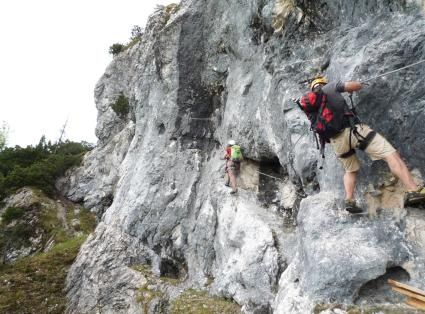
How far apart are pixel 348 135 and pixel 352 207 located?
59.2 inches

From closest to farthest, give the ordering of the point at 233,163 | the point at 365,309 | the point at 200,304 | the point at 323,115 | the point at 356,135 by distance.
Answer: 1. the point at 365,309
2. the point at 356,135
3. the point at 323,115
4. the point at 200,304
5. the point at 233,163

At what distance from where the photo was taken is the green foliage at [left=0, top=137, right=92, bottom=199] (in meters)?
35.1

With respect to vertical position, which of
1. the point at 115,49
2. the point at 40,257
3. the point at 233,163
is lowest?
the point at 40,257

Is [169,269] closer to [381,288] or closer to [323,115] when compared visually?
[381,288]

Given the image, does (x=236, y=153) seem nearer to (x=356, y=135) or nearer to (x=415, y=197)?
(x=356, y=135)

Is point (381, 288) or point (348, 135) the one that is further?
point (348, 135)

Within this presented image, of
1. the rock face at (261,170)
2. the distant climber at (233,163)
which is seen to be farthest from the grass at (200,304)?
the distant climber at (233,163)

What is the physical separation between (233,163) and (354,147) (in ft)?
24.9

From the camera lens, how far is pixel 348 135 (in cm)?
810

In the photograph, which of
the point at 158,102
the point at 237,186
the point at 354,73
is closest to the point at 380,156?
the point at 354,73

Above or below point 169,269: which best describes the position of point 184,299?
below

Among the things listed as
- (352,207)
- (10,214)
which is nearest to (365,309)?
(352,207)

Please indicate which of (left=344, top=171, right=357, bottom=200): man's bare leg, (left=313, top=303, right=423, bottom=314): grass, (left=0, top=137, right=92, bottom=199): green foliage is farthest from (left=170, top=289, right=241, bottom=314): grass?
(left=0, top=137, right=92, bottom=199): green foliage

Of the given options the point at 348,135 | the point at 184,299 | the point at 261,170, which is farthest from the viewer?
the point at 261,170
